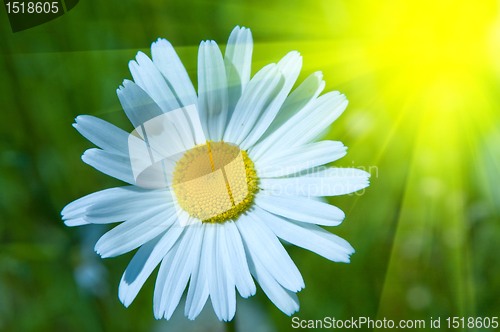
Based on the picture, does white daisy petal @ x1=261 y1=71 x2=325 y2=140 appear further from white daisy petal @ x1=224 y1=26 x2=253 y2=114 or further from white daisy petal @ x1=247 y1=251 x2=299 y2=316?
white daisy petal @ x1=247 y1=251 x2=299 y2=316

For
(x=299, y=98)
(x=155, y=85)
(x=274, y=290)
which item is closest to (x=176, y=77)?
(x=155, y=85)

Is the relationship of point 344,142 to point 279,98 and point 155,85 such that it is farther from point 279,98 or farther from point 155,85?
point 155,85

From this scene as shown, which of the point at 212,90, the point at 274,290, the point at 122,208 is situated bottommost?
the point at 274,290

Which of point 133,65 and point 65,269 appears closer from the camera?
point 133,65

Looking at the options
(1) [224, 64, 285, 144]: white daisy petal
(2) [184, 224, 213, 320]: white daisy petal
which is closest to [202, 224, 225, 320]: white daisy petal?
(2) [184, 224, 213, 320]: white daisy petal

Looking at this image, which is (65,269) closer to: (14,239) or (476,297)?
(14,239)

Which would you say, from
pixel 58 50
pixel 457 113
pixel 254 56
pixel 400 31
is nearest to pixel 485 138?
pixel 457 113
